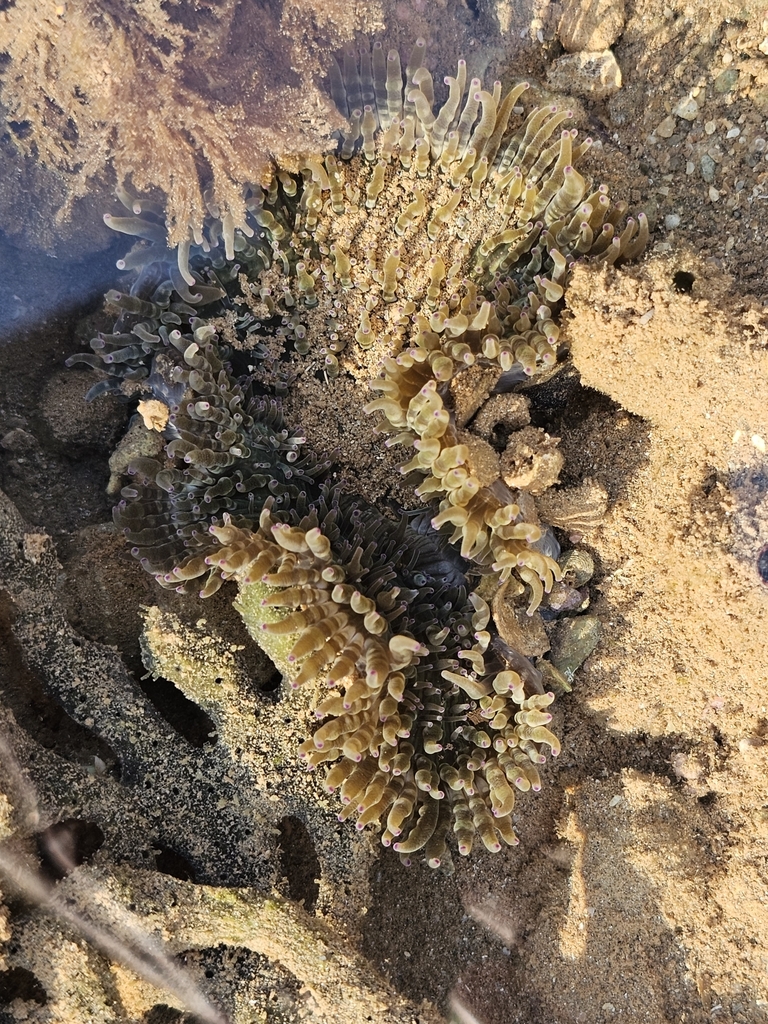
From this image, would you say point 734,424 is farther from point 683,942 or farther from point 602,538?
point 683,942

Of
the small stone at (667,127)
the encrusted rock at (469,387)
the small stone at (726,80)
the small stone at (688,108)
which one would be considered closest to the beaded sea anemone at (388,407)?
the encrusted rock at (469,387)

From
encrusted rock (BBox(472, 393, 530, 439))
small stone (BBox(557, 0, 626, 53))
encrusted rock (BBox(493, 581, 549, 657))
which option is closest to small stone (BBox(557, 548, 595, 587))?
encrusted rock (BBox(493, 581, 549, 657))

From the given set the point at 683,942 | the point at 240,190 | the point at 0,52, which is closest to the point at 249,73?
the point at 240,190

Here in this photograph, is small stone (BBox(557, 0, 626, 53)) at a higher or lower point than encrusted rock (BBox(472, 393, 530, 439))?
higher

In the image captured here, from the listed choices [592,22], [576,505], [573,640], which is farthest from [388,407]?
[592,22]

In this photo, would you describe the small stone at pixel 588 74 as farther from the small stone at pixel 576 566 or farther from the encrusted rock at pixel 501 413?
the small stone at pixel 576 566

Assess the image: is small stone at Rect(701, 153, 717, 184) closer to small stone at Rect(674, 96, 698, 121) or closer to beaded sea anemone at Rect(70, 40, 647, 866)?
small stone at Rect(674, 96, 698, 121)

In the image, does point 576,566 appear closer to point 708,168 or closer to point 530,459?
point 530,459
